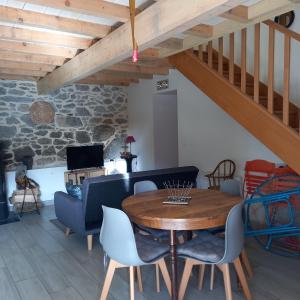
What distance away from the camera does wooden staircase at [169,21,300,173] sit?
288 centimetres

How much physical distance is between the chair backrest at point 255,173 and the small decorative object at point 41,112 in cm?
414

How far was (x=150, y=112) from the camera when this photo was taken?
6668 mm

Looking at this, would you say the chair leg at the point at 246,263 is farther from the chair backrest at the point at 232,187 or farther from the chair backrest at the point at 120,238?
the chair backrest at the point at 120,238

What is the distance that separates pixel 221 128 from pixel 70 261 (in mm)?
3118

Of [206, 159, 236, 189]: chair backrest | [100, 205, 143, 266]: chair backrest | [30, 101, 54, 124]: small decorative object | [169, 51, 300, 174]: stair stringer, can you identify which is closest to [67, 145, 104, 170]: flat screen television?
[30, 101, 54, 124]: small decorative object

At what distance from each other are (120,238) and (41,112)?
4.78 m

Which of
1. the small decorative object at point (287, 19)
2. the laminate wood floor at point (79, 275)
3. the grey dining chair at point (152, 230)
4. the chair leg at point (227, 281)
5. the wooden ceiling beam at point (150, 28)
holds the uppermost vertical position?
the small decorative object at point (287, 19)

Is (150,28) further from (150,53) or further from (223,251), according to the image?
(223,251)

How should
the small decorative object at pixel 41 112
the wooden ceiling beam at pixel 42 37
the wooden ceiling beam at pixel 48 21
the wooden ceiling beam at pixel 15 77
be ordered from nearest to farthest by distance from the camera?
the wooden ceiling beam at pixel 48 21, the wooden ceiling beam at pixel 42 37, the wooden ceiling beam at pixel 15 77, the small decorative object at pixel 41 112

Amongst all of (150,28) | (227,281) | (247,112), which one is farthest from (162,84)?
(227,281)

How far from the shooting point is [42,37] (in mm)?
3494

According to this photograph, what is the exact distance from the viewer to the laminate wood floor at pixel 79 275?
8.54 ft

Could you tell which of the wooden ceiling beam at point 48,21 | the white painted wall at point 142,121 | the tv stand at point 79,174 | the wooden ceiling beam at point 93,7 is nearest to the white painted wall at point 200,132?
the white painted wall at point 142,121

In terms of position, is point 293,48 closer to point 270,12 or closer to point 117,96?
point 270,12
